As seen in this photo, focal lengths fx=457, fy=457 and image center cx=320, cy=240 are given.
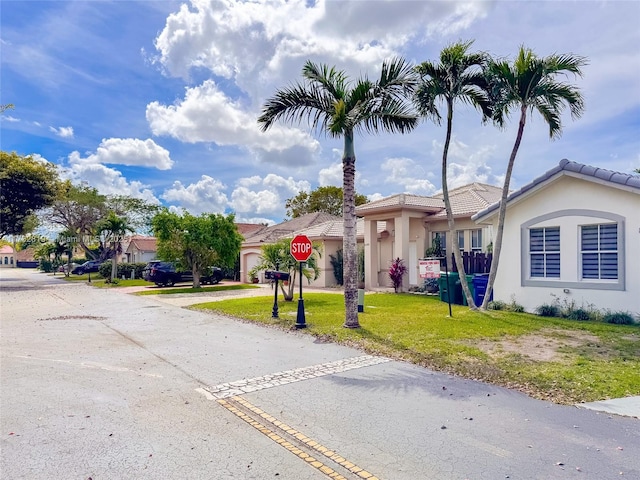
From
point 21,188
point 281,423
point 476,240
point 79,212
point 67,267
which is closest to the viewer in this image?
point 281,423

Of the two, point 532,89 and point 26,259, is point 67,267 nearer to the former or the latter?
point 532,89

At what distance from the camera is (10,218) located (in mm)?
33781

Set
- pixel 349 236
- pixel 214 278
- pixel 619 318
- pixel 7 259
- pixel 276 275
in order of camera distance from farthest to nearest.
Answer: pixel 7 259 → pixel 214 278 → pixel 276 275 → pixel 619 318 → pixel 349 236

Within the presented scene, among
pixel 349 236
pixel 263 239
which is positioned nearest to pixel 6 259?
pixel 263 239

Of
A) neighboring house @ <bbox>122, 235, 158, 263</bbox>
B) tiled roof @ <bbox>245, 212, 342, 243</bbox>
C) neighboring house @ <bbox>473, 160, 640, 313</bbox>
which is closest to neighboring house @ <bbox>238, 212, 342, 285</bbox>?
tiled roof @ <bbox>245, 212, 342, 243</bbox>

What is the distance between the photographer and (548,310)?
42.4ft

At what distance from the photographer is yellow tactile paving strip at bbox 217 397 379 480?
157 inches

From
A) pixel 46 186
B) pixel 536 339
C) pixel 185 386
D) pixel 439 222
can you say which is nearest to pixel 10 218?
pixel 46 186

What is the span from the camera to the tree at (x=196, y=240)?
2414 centimetres

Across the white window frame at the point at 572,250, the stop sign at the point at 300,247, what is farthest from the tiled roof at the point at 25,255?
the white window frame at the point at 572,250

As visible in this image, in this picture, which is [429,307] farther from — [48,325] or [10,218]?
[10,218]

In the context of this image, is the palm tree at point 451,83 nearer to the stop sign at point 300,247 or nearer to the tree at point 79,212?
the stop sign at point 300,247

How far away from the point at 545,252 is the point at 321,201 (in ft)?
122

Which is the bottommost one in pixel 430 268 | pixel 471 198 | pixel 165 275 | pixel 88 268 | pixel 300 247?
pixel 88 268
